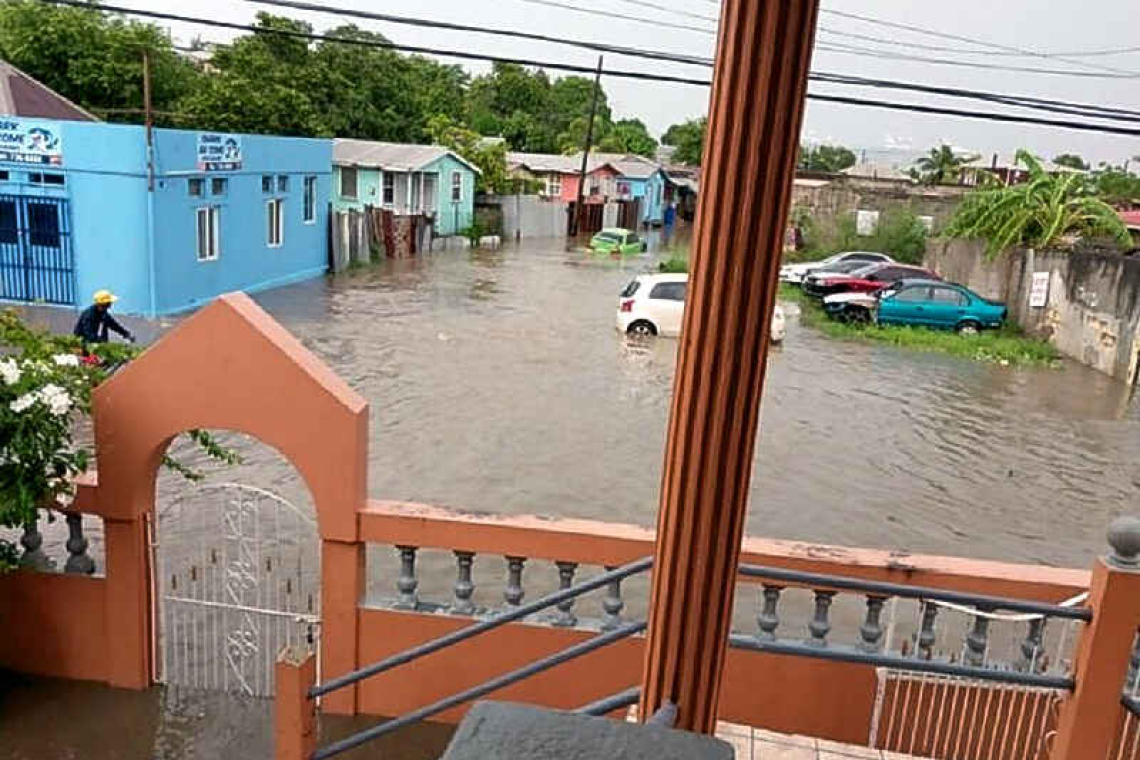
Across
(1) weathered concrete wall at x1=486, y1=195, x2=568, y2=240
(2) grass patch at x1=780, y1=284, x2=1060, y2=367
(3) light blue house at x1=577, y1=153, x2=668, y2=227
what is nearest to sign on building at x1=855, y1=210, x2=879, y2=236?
(2) grass patch at x1=780, y1=284, x2=1060, y2=367

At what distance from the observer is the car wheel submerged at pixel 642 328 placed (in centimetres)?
1518

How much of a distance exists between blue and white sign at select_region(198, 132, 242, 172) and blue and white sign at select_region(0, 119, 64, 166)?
193cm

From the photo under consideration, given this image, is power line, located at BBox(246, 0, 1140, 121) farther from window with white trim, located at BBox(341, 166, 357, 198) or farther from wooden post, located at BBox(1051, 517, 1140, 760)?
window with white trim, located at BBox(341, 166, 357, 198)

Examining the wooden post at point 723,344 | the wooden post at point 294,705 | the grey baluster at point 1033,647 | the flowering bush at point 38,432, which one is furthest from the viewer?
the flowering bush at point 38,432

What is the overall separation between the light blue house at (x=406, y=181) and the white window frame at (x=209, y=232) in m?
6.62

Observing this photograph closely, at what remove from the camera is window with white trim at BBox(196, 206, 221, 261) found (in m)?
15.0

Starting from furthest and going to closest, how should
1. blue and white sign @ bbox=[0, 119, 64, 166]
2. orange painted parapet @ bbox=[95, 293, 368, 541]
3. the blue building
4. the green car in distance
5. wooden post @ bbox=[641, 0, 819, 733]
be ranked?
the green car in distance, the blue building, blue and white sign @ bbox=[0, 119, 64, 166], orange painted parapet @ bbox=[95, 293, 368, 541], wooden post @ bbox=[641, 0, 819, 733]

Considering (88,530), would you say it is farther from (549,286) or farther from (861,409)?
(549,286)

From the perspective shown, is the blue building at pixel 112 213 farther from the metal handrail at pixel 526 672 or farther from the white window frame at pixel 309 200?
the metal handrail at pixel 526 672

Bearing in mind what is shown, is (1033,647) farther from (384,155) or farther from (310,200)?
(384,155)

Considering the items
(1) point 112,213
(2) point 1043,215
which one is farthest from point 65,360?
(2) point 1043,215

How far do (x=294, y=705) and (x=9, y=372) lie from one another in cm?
187

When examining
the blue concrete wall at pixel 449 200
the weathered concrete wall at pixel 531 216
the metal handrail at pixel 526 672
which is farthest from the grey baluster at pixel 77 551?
the weathered concrete wall at pixel 531 216

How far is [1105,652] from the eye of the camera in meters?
2.95
